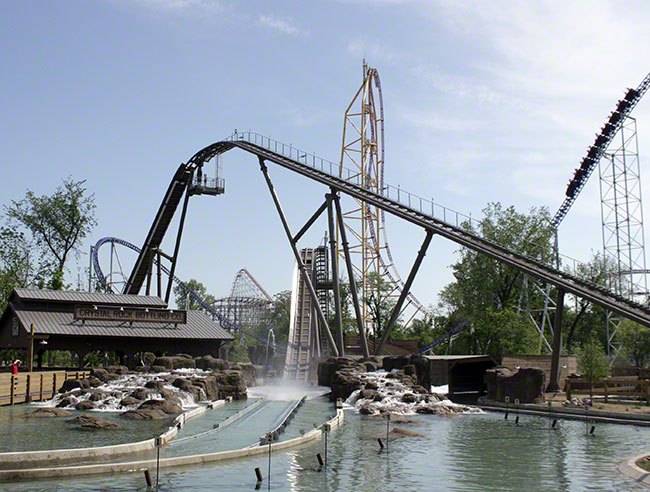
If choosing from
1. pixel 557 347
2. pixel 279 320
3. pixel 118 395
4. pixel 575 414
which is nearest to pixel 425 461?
pixel 575 414

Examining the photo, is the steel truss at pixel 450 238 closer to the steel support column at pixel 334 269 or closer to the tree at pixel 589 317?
the steel support column at pixel 334 269

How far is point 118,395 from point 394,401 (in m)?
12.2

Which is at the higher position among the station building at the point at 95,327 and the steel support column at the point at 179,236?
the steel support column at the point at 179,236

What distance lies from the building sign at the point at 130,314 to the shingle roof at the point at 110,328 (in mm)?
302

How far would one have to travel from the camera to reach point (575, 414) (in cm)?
2816

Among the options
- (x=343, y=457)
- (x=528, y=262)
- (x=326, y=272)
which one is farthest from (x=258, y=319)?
(x=343, y=457)

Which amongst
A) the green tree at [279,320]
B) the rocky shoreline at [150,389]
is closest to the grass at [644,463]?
the rocky shoreline at [150,389]

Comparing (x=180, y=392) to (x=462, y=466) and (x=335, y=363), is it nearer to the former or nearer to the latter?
(x=335, y=363)

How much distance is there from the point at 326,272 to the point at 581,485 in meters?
41.3

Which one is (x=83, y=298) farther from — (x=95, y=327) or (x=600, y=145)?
(x=600, y=145)

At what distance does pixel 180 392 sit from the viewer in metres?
32.7

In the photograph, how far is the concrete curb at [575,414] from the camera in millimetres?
26031

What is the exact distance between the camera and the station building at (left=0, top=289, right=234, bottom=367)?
3959 cm

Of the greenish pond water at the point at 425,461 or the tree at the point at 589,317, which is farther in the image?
the tree at the point at 589,317
